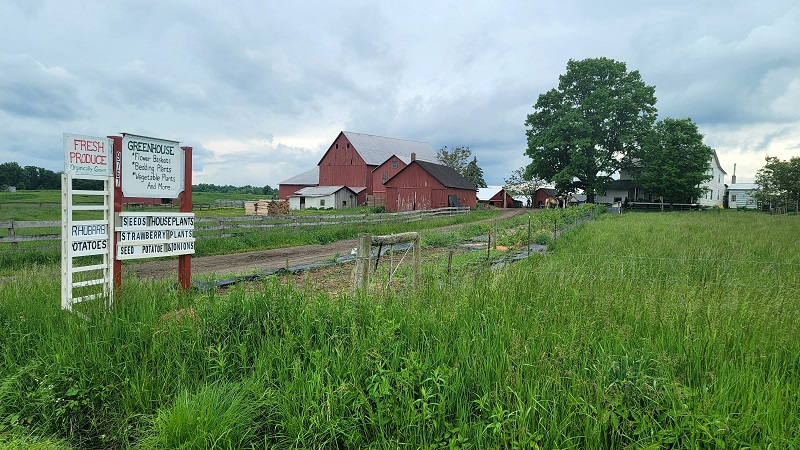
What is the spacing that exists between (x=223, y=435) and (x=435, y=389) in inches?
57.2

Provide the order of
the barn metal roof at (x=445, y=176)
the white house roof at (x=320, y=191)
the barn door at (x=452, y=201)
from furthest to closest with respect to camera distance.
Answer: the white house roof at (x=320, y=191) < the barn door at (x=452, y=201) < the barn metal roof at (x=445, y=176)

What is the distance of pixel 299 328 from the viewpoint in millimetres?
4078

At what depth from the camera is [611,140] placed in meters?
46.8

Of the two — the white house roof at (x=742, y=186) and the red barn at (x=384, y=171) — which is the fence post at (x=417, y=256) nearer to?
the red barn at (x=384, y=171)

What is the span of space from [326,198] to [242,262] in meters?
39.9

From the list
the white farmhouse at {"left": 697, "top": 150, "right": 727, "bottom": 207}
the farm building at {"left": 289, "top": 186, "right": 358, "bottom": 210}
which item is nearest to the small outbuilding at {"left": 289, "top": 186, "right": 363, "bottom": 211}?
the farm building at {"left": 289, "top": 186, "right": 358, "bottom": 210}

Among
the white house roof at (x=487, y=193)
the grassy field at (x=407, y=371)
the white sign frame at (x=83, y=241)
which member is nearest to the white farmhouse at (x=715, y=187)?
the white house roof at (x=487, y=193)

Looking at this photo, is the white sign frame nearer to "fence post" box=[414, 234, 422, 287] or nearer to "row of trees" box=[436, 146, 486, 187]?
"fence post" box=[414, 234, 422, 287]

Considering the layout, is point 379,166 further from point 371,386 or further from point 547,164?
point 371,386

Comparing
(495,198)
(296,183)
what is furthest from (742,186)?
(296,183)

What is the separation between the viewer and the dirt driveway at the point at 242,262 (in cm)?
1048

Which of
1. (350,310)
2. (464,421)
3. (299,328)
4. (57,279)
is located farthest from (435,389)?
(57,279)

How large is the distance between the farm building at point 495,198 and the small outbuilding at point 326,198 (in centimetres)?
2100

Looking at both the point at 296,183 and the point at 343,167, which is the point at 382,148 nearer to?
the point at 343,167
